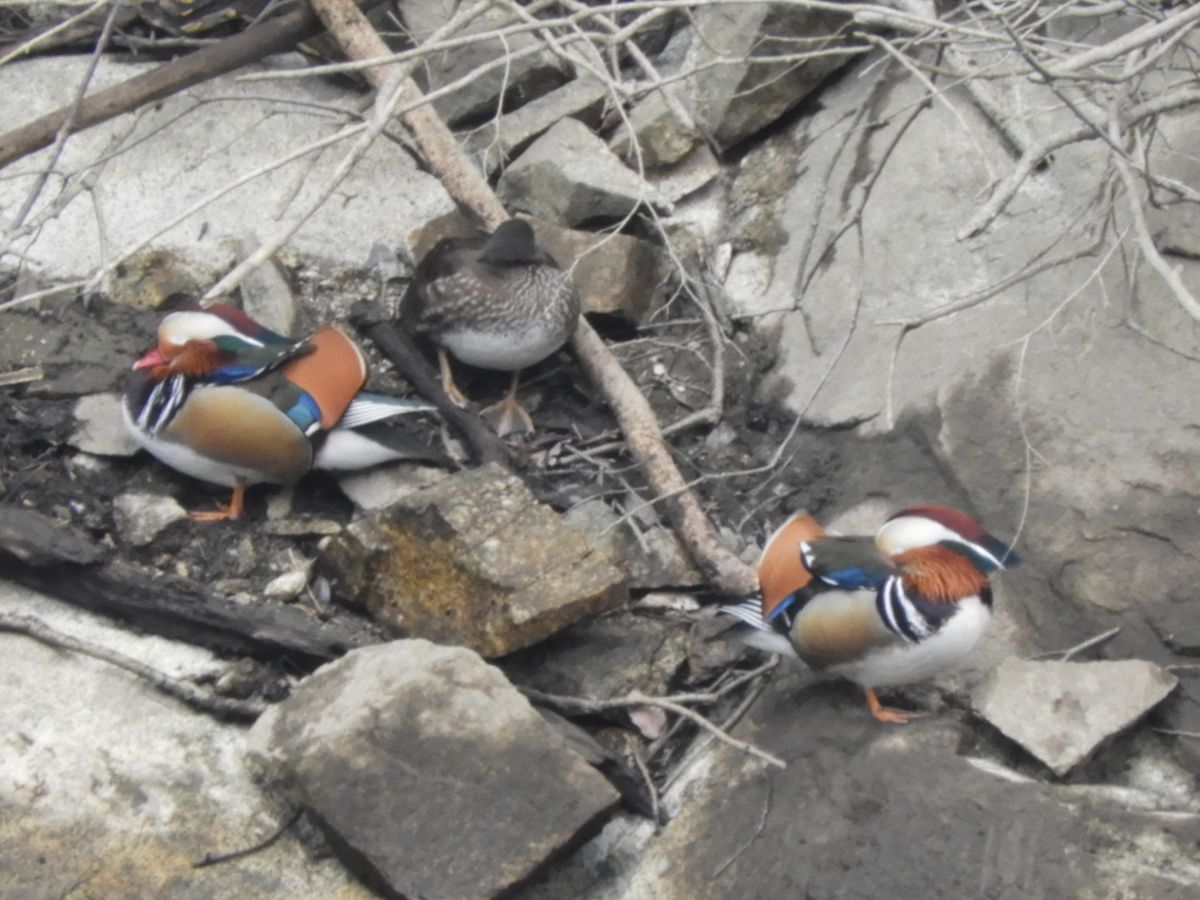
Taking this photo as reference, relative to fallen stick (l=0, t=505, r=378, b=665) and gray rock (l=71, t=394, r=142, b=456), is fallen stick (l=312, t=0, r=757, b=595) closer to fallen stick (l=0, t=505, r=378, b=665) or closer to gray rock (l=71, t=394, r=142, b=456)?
fallen stick (l=0, t=505, r=378, b=665)

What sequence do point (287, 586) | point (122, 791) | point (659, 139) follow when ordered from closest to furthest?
point (122, 791) < point (287, 586) < point (659, 139)

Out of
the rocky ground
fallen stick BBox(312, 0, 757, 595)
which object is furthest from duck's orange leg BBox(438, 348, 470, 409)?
fallen stick BBox(312, 0, 757, 595)

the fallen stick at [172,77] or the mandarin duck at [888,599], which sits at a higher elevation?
the fallen stick at [172,77]

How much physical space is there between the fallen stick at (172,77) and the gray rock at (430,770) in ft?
7.08

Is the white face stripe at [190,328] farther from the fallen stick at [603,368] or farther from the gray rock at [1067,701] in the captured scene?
the gray rock at [1067,701]

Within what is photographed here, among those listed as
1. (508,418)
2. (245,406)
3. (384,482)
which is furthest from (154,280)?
(508,418)

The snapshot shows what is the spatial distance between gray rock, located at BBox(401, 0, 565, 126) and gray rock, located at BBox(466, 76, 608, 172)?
78 mm

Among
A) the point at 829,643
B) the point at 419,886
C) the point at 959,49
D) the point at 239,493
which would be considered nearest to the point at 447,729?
the point at 419,886

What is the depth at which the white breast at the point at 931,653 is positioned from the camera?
3.48 metres

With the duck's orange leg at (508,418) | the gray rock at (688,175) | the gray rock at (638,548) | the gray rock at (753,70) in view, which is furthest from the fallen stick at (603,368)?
the gray rock at (753,70)

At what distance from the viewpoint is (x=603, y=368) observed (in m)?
4.84

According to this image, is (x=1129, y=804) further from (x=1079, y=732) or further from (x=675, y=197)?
(x=675, y=197)

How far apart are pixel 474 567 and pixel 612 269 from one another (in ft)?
5.41

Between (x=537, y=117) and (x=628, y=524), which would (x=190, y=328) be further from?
(x=537, y=117)
